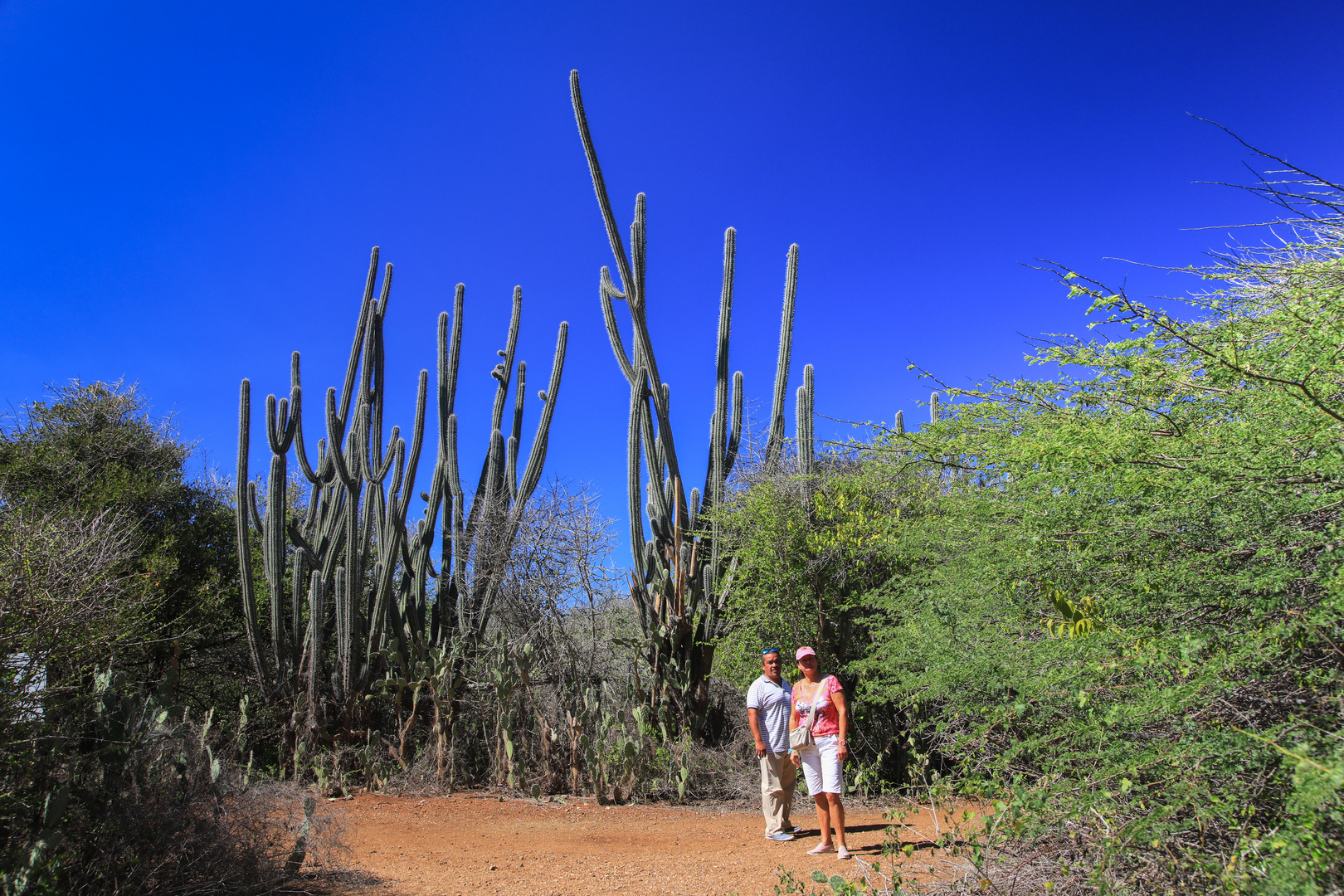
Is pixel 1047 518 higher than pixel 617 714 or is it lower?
higher

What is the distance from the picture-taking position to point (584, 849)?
6277 millimetres

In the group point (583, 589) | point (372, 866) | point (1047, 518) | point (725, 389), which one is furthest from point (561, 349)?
point (1047, 518)

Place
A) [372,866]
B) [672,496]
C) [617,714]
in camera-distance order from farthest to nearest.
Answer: [672,496] → [617,714] → [372,866]

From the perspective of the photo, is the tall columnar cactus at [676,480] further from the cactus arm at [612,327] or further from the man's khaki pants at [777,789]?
the man's khaki pants at [777,789]

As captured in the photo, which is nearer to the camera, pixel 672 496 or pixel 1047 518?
pixel 1047 518

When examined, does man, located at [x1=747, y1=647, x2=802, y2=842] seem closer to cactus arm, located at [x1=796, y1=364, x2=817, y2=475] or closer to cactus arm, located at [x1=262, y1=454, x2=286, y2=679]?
cactus arm, located at [x1=796, y1=364, x2=817, y2=475]

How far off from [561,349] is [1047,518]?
8.27 metres

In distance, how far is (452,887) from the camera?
518 cm

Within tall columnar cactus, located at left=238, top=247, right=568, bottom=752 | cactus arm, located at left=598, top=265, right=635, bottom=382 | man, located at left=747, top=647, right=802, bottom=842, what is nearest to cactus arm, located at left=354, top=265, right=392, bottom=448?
tall columnar cactus, located at left=238, top=247, right=568, bottom=752

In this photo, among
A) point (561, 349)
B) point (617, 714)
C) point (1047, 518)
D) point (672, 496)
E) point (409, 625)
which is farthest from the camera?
point (561, 349)

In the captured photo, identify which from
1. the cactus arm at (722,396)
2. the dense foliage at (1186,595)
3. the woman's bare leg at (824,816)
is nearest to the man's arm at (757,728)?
the woman's bare leg at (824,816)

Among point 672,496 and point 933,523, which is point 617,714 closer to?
point 672,496

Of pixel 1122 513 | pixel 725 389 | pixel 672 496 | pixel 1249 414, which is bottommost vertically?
pixel 1122 513

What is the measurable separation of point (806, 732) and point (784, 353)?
5.75 m
